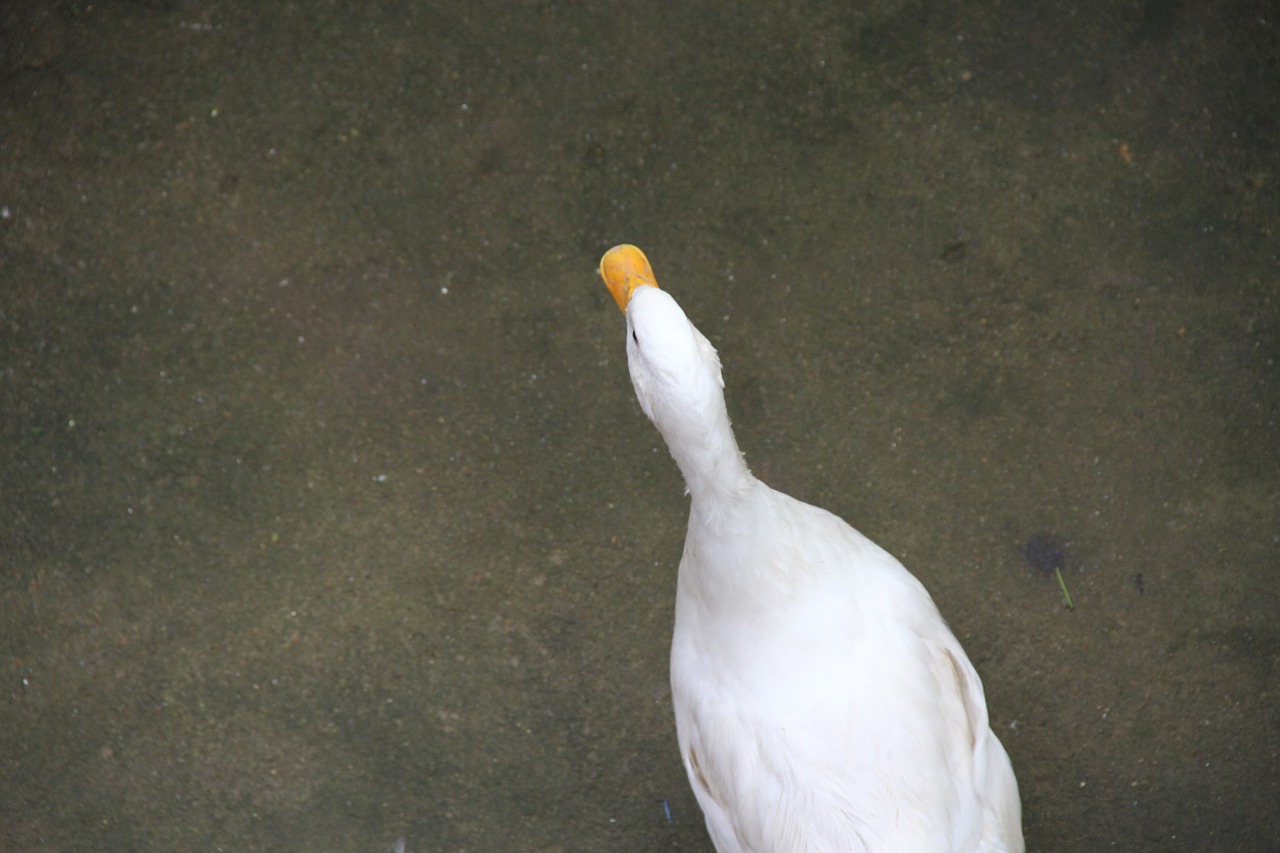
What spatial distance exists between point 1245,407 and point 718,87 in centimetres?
201

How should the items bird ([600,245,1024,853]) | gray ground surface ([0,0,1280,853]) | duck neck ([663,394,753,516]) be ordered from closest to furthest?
duck neck ([663,394,753,516]) → bird ([600,245,1024,853]) → gray ground surface ([0,0,1280,853])

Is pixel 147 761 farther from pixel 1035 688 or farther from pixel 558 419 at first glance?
pixel 1035 688

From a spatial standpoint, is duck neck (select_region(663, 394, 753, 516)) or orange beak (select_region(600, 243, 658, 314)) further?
orange beak (select_region(600, 243, 658, 314))

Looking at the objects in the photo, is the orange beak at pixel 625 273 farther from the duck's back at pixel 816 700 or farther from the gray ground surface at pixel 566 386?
the gray ground surface at pixel 566 386

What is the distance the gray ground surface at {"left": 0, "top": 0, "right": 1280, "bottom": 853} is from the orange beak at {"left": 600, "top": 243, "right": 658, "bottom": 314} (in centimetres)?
95

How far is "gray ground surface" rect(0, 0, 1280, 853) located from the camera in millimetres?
3188

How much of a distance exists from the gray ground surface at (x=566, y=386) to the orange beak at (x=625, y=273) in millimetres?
949

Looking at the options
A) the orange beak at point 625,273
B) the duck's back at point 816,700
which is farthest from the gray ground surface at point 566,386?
the orange beak at point 625,273

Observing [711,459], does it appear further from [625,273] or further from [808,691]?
[808,691]

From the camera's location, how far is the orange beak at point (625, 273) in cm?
230

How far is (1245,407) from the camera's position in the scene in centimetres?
326

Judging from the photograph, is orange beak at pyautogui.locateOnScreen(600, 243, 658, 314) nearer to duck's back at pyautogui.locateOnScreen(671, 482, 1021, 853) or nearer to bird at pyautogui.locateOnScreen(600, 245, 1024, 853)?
bird at pyautogui.locateOnScreen(600, 245, 1024, 853)

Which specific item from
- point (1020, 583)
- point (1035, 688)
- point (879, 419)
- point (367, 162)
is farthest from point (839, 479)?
point (367, 162)

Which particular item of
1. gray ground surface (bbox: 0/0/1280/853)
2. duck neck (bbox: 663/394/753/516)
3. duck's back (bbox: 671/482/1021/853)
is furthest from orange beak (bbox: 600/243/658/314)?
gray ground surface (bbox: 0/0/1280/853)
